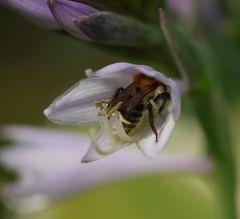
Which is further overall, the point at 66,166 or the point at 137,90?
the point at 66,166

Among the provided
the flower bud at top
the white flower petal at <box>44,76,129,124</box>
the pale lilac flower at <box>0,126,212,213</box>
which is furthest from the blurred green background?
the white flower petal at <box>44,76,129,124</box>

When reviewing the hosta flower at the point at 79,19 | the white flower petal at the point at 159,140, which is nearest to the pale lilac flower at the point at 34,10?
the hosta flower at the point at 79,19

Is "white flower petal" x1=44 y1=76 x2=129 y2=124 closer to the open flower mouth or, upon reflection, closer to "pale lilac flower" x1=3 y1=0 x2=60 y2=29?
the open flower mouth

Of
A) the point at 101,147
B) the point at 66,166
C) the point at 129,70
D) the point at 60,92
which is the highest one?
the point at 129,70

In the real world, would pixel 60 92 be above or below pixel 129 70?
below

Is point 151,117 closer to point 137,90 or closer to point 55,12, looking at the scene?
point 137,90

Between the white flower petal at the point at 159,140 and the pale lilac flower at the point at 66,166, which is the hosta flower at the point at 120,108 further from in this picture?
the pale lilac flower at the point at 66,166

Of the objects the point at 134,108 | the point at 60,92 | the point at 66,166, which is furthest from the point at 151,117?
the point at 60,92
